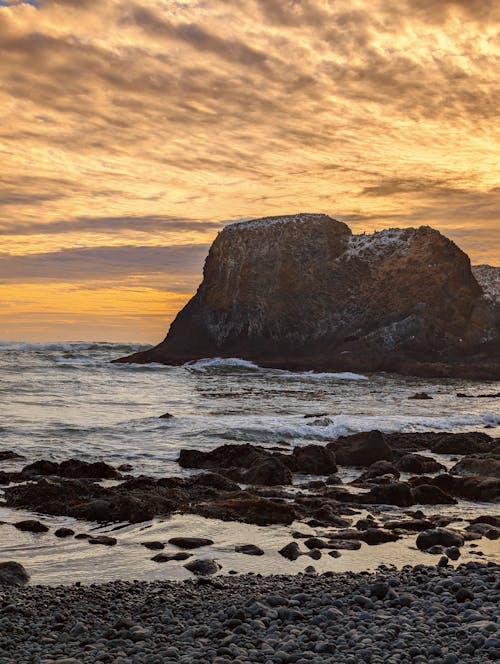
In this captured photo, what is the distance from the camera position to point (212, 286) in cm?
8275

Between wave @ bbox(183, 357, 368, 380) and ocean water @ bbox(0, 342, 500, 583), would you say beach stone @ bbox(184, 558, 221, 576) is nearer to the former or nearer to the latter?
ocean water @ bbox(0, 342, 500, 583)

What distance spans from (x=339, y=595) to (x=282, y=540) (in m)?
3.06

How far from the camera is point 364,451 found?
17.8 meters

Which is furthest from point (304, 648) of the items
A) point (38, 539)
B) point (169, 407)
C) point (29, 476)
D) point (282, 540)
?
point (169, 407)

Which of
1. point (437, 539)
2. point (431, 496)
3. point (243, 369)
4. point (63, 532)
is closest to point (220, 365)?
point (243, 369)

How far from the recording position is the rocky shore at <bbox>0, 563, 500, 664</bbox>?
6.06m

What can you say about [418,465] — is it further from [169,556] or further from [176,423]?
[176,423]

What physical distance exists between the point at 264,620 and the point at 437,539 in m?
4.28

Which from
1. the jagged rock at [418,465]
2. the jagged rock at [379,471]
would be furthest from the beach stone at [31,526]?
the jagged rock at [418,465]

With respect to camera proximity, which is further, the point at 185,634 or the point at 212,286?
the point at 212,286

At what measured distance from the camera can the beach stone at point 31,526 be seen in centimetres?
1086

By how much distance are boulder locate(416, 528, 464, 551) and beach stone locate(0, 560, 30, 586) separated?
211 inches

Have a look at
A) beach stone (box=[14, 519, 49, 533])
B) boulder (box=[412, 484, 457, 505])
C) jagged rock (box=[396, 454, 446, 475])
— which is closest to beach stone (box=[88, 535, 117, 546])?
beach stone (box=[14, 519, 49, 533])

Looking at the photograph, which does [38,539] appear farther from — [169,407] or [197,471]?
[169,407]
